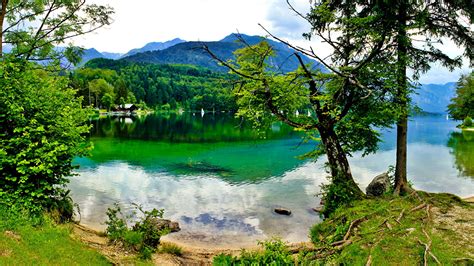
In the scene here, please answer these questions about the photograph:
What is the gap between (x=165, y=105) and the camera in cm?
19725

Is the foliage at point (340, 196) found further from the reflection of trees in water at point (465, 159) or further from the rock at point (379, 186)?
the reflection of trees in water at point (465, 159)

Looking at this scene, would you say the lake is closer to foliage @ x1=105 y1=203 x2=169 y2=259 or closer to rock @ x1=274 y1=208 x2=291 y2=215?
rock @ x1=274 y1=208 x2=291 y2=215

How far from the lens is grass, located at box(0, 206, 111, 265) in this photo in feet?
28.3

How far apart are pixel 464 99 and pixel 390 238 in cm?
8982

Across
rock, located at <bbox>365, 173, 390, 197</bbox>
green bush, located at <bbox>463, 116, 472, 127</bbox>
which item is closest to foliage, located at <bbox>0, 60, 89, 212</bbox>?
rock, located at <bbox>365, 173, 390, 197</bbox>

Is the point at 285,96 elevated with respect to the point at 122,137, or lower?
elevated

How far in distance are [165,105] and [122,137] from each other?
13847 centimetres

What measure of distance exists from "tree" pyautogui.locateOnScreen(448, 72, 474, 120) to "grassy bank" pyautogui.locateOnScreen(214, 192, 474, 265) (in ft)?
239

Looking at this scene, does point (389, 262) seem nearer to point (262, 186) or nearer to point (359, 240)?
point (359, 240)

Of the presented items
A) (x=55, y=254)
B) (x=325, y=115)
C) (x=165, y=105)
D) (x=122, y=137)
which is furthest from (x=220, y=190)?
(x=165, y=105)

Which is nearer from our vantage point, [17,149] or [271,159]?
[17,149]

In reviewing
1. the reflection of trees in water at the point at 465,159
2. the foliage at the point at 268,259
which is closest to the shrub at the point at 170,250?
the foliage at the point at 268,259

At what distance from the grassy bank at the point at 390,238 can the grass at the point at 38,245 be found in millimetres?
4312

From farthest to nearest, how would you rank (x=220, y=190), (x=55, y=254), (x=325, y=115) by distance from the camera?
(x=220, y=190), (x=325, y=115), (x=55, y=254)
